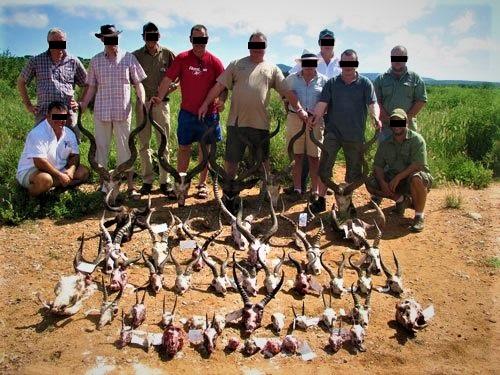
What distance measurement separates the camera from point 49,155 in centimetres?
766

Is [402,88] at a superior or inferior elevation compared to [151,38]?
inferior

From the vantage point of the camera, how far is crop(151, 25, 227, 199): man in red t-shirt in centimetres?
788

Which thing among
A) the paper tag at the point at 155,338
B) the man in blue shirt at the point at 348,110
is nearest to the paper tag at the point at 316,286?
the paper tag at the point at 155,338

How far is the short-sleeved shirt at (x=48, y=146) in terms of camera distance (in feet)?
24.6

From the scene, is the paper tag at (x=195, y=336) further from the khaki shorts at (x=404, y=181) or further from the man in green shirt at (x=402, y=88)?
the man in green shirt at (x=402, y=88)

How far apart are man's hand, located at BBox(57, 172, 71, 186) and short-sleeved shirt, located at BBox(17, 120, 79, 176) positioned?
0.63 ft

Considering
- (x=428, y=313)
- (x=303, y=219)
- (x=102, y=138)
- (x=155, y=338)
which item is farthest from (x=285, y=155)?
(x=155, y=338)

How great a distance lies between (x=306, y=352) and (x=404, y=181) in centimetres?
407

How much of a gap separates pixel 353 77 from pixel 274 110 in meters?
8.86

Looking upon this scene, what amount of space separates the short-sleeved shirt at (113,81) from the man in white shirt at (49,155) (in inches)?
22.7

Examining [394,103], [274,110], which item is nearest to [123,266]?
[394,103]

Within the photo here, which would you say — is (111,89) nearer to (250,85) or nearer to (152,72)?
(152,72)

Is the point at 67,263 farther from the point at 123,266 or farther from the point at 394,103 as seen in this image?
the point at 394,103

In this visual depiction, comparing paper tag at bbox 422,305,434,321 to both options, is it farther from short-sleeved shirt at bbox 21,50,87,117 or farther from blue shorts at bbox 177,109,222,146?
short-sleeved shirt at bbox 21,50,87,117
